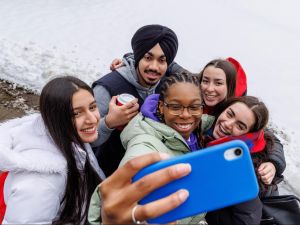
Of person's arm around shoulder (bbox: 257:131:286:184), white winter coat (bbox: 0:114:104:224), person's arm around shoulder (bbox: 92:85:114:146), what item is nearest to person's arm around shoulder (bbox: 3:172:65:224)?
white winter coat (bbox: 0:114:104:224)

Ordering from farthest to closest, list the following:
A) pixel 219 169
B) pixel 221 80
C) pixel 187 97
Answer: pixel 221 80 → pixel 187 97 → pixel 219 169

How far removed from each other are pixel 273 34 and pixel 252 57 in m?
1.49

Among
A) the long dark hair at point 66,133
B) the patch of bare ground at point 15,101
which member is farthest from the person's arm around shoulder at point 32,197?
the patch of bare ground at point 15,101

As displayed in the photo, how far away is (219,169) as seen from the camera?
1.24 meters

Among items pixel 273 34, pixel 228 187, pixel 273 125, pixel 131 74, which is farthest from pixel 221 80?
pixel 273 34

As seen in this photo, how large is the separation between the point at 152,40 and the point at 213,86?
662 mm

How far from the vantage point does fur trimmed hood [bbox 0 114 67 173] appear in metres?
1.69

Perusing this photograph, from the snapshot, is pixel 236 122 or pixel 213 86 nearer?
pixel 236 122

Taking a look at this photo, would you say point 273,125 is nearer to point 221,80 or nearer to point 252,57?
point 252,57

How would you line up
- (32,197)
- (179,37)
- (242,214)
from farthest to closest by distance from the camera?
(179,37), (242,214), (32,197)

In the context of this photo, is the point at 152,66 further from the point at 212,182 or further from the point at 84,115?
the point at 212,182

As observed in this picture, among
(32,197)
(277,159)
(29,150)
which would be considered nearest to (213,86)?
(277,159)

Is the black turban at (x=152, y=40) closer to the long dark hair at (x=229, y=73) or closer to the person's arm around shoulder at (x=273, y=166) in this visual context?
the long dark hair at (x=229, y=73)

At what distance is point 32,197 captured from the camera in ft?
5.33
